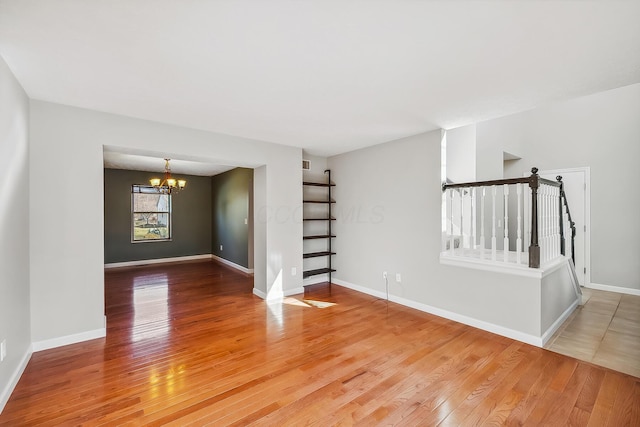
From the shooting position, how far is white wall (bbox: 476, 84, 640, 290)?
447 cm

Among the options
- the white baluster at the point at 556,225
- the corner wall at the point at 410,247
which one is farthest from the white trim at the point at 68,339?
the white baluster at the point at 556,225

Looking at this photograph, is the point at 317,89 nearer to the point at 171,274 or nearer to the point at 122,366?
the point at 122,366

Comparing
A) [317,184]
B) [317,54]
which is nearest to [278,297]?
[317,184]

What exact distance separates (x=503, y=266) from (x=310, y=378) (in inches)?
91.9

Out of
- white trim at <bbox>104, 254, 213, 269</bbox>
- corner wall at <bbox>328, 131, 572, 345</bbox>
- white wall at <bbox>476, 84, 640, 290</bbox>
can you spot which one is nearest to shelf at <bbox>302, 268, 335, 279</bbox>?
corner wall at <bbox>328, 131, 572, 345</bbox>

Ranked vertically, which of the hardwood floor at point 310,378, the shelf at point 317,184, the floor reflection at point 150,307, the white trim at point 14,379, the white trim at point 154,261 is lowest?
the hardwood floor at point 310,378

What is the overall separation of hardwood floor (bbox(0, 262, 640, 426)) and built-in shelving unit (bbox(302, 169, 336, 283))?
5.17ft

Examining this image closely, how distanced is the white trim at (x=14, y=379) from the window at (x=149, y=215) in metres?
4.85

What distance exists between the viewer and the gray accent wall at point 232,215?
6281mm

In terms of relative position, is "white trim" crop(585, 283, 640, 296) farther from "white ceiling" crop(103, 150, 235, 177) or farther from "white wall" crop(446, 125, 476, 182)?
"white ceiling" crop(103, 150, 235, 177)

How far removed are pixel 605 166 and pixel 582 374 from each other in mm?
4071

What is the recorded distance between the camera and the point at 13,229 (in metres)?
2.23

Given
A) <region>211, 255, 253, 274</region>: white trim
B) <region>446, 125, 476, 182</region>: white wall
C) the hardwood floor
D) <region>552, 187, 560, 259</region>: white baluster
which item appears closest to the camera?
the hardwood floor

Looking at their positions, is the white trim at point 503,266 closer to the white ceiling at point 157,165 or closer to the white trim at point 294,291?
the white trim at point 294,291
